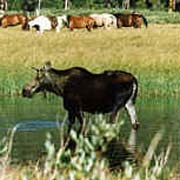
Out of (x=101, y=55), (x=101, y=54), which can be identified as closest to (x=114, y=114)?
(x=101, y=55)

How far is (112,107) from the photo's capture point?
14.6m

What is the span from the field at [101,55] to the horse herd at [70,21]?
6.75 ft

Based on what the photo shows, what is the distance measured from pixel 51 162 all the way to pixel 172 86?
1685 centimetres

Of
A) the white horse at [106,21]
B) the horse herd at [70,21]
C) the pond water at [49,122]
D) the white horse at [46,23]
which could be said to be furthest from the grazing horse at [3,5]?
the pond water at [49,122]

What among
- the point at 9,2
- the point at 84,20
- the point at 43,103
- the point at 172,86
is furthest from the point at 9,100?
the point at 9,2

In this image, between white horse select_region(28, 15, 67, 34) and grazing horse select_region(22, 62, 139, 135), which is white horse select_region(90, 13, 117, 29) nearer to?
white horse select_region(28, 15, 67, 34)

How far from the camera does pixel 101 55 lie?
27.7 metres

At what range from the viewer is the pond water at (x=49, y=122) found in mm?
12820

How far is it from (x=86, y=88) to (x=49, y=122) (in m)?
1.63

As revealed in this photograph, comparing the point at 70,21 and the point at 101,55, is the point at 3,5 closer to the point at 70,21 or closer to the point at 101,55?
the point at 70,21

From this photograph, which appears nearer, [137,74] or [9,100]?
[9,100]

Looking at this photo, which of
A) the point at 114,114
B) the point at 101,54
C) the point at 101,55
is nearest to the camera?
the point at 114,114

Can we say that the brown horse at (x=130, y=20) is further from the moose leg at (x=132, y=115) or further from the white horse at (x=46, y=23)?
the moose leg at (x=132, y=115)

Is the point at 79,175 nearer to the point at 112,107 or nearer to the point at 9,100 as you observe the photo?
the point at 112,107
